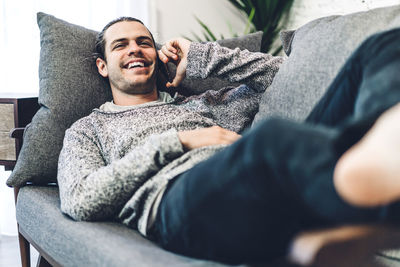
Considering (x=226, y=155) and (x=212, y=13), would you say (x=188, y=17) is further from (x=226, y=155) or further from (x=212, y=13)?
(x=226, y=155)

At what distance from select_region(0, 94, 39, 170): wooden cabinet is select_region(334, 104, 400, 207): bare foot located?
4.74 feet

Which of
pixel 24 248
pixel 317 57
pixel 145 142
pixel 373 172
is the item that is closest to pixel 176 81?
pixel 145 142

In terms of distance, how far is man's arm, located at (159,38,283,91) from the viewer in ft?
5.06

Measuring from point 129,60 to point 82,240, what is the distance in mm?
742

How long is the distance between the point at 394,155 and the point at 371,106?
162 millimetres

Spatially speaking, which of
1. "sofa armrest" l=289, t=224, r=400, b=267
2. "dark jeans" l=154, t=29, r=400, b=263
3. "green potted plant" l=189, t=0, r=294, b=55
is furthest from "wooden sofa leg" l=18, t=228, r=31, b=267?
"green potted plant" l=189, t=0, r=294, b=55

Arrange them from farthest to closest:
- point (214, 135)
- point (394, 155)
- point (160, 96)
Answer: point (160, 96) → point (214, 135) → point (394, 155)

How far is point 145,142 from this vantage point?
1.27m

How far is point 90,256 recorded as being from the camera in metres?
1.01

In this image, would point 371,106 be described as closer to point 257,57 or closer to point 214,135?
point 214,135

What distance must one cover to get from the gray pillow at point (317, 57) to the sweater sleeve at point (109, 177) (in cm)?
43

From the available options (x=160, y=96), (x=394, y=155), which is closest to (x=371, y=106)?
(x=394, y=155)

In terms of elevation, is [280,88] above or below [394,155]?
below

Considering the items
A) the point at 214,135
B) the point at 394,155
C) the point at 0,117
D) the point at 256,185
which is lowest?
the point at 0,117
